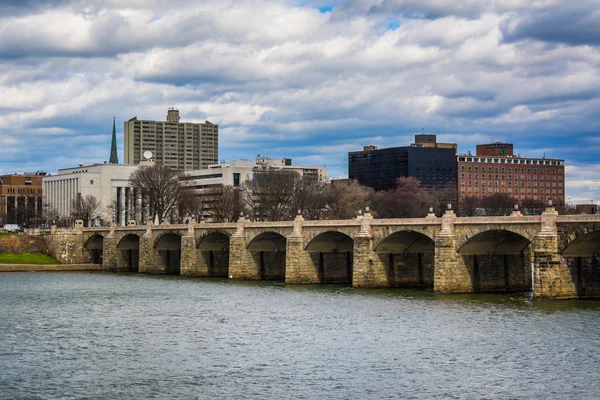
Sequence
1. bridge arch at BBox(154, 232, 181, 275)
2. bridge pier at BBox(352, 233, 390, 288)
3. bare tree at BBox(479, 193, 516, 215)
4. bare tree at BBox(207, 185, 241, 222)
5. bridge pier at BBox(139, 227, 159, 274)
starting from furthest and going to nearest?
1. bare tree at BBox(479, 193, 516, 215)
2. bare tree at BBox(207, 185, 241, 222)
3. bridge arch at BBox(154, 232, 181, 275)
4. bridge pier at BBox(139, 227, 159, 274)
5. bridge pier at BBox(352, 233, 390, 288)

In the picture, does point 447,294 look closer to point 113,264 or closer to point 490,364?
point 490,364

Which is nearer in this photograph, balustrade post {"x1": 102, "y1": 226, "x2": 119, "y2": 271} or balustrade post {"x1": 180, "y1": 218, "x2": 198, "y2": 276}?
balustrade post {"x1": 180, "y1": 218, "x2": 198, "y2": 276}

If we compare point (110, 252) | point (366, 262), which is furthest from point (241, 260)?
point (110, 252)

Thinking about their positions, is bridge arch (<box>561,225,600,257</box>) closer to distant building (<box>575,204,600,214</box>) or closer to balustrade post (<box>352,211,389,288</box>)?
distant building (<box>575,204,600,214</box>)

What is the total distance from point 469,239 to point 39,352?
4040 cm

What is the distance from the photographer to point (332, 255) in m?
104

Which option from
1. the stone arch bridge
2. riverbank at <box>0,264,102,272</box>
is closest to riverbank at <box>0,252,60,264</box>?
riverbank at <box>0,264,102,272</box>

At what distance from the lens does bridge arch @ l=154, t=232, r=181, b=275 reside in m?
131

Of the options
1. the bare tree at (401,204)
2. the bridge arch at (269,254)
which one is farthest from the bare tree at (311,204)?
the bridge arch at (269,254)

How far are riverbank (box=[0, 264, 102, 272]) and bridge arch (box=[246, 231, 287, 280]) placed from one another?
41.8 meters

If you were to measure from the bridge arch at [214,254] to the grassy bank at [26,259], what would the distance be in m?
36.3


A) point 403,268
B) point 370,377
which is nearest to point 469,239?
point 403,268

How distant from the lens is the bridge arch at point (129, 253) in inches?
5595

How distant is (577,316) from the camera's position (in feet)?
216
